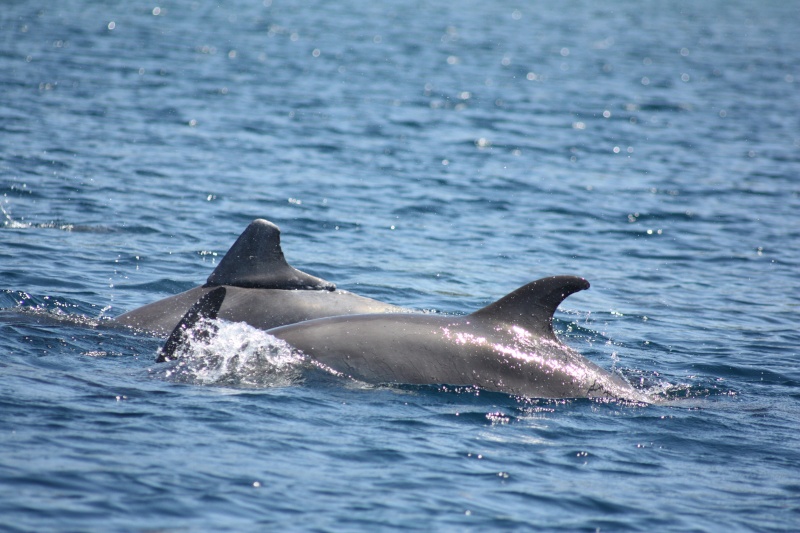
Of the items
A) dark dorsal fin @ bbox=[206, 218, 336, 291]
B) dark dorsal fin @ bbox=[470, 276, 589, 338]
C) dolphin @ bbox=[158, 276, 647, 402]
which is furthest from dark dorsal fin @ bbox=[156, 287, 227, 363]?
dark dorsal fin @ bbox=[470, 276, 589, 338]

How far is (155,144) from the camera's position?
24844 millimetres

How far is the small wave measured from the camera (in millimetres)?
10062

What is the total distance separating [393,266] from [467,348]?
6975 mm

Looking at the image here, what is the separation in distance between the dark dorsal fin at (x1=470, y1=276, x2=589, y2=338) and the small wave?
1.90 metres

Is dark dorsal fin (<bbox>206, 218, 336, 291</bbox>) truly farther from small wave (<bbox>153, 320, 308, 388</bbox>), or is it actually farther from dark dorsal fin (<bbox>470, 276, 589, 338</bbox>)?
dark dorsal fin (<bbox>470, 276, 589, 338</bbox>)

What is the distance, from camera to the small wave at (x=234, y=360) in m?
10.1

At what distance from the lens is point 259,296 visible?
12164 mm

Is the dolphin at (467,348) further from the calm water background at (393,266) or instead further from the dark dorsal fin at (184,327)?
the calm water background at (393,266)

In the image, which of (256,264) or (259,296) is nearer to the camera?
(259,296)

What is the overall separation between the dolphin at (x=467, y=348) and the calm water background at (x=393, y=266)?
257mm

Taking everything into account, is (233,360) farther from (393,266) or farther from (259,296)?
(393,266)

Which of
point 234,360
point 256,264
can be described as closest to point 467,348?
point 234,360

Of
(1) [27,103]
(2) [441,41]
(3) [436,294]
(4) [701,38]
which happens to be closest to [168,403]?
(3) [436,294]

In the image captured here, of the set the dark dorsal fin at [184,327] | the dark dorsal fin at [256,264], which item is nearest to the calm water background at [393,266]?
the dark dorsal fin at [184,327]
